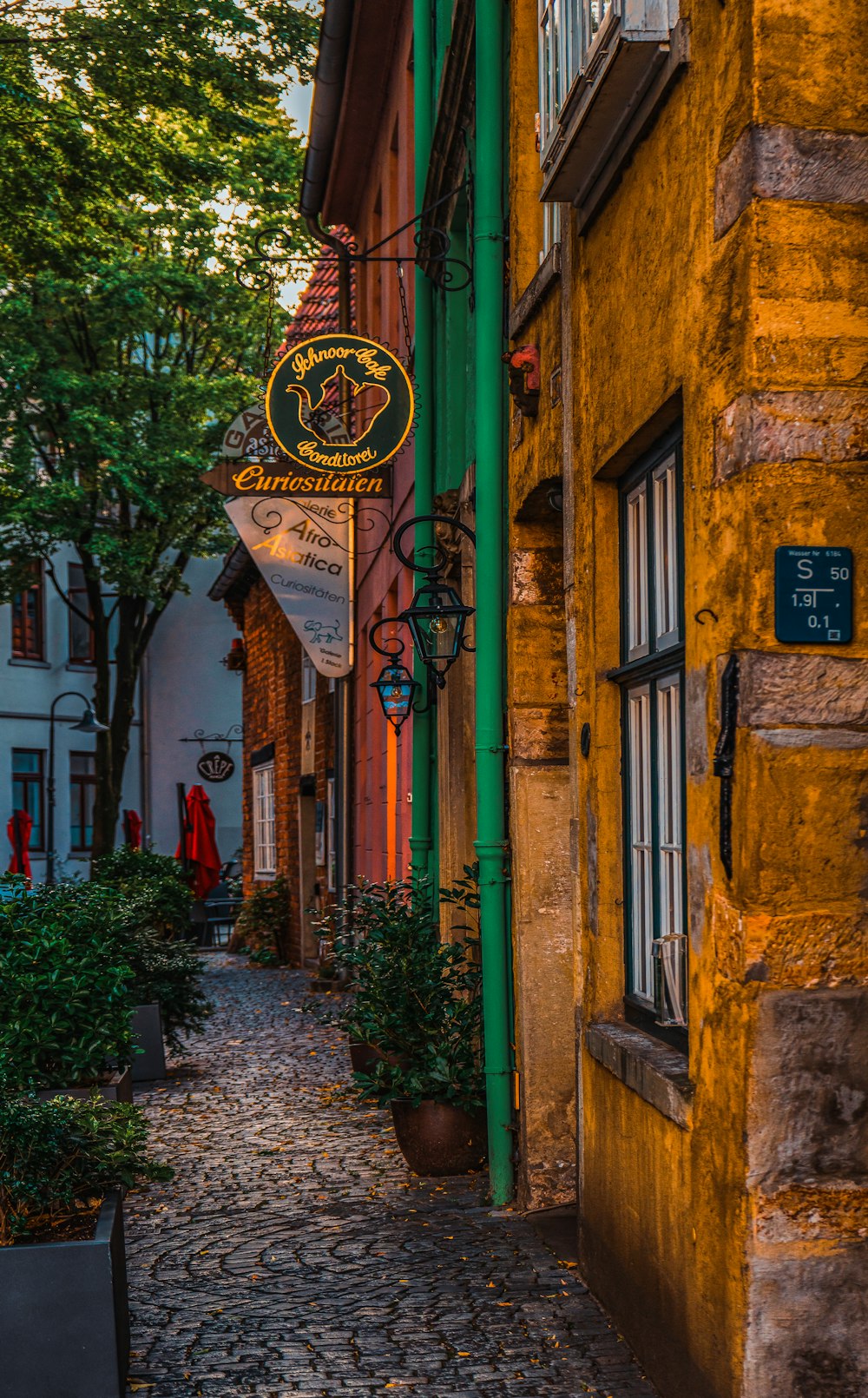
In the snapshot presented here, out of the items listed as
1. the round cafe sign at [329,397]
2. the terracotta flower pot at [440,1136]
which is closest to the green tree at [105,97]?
the round cafe sign at [329,397]

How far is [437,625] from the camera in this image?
851 centimetres

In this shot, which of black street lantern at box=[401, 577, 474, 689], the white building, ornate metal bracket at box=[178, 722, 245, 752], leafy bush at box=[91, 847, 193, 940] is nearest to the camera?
black street lantern at box=[401, 577, 474, 689]

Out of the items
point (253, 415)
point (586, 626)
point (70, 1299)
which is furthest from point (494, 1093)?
point (253, 415)

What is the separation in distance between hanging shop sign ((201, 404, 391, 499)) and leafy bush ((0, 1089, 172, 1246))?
6.09 metres

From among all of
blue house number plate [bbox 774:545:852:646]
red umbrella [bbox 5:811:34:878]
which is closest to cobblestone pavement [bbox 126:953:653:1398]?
blue house number plate [bbox 774:545:852:646]

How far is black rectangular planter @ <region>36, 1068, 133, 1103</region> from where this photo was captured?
6.57 metres

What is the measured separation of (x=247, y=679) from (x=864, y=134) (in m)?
22.3

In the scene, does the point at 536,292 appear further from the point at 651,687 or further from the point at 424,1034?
the point at 424,1034

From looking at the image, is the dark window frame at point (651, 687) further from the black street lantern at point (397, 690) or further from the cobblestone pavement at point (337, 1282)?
the black street lantern at point (397, 690)

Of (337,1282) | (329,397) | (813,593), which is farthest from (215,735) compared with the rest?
(813,593)

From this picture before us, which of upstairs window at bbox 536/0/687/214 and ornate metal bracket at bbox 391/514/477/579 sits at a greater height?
upstairs window at bbox 536/0/687/214

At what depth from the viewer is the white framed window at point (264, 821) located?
Result: 22797 mm

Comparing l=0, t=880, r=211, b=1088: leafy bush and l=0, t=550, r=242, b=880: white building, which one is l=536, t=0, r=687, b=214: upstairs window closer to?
l=0, t=880, r=211, b=1088: leafy bush

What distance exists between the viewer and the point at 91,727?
2359 centimetres
